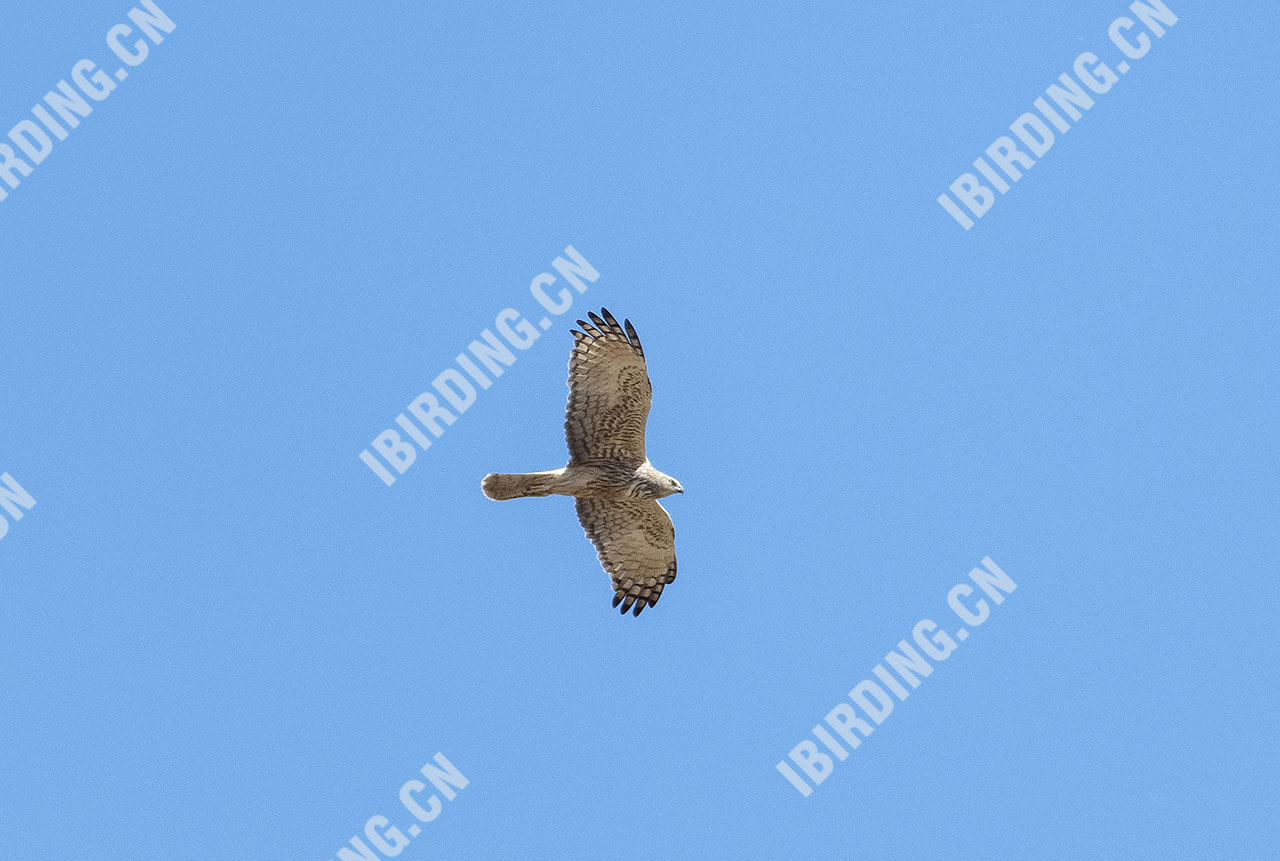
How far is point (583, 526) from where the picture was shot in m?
18.0

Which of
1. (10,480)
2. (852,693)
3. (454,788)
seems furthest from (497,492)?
(10,480)

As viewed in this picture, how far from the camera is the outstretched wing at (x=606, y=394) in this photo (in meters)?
16.8

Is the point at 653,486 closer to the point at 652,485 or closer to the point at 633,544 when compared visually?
the point at 652,485

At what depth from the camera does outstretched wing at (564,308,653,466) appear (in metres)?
16.8

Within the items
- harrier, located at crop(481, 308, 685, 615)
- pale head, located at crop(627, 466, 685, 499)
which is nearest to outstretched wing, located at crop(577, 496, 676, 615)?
harrier, located at crop(481, 308, 685, 615)

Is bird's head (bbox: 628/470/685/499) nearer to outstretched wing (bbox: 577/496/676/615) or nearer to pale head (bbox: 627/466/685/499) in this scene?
pale head (bbox: 627/466/685/499)

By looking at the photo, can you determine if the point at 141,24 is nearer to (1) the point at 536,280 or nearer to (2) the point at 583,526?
(1) the point at 536,280

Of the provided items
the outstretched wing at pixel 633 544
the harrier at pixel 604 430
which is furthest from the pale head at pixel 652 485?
the outstretched wing at pixel 633 544

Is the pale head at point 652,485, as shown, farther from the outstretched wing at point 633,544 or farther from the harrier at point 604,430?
the outstretched wing at point 633,544

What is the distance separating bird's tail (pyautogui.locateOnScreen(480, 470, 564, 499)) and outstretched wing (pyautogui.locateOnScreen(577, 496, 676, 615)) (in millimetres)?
655

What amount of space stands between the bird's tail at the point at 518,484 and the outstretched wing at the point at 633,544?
2.15ft

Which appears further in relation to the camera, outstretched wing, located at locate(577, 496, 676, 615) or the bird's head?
outstretched wing, located at locate(577, 496, 676, 615)

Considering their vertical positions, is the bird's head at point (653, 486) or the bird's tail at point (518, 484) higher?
the bird's head at point (653, 486)

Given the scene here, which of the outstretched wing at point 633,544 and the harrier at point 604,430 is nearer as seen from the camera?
the harrier at point 604,430
